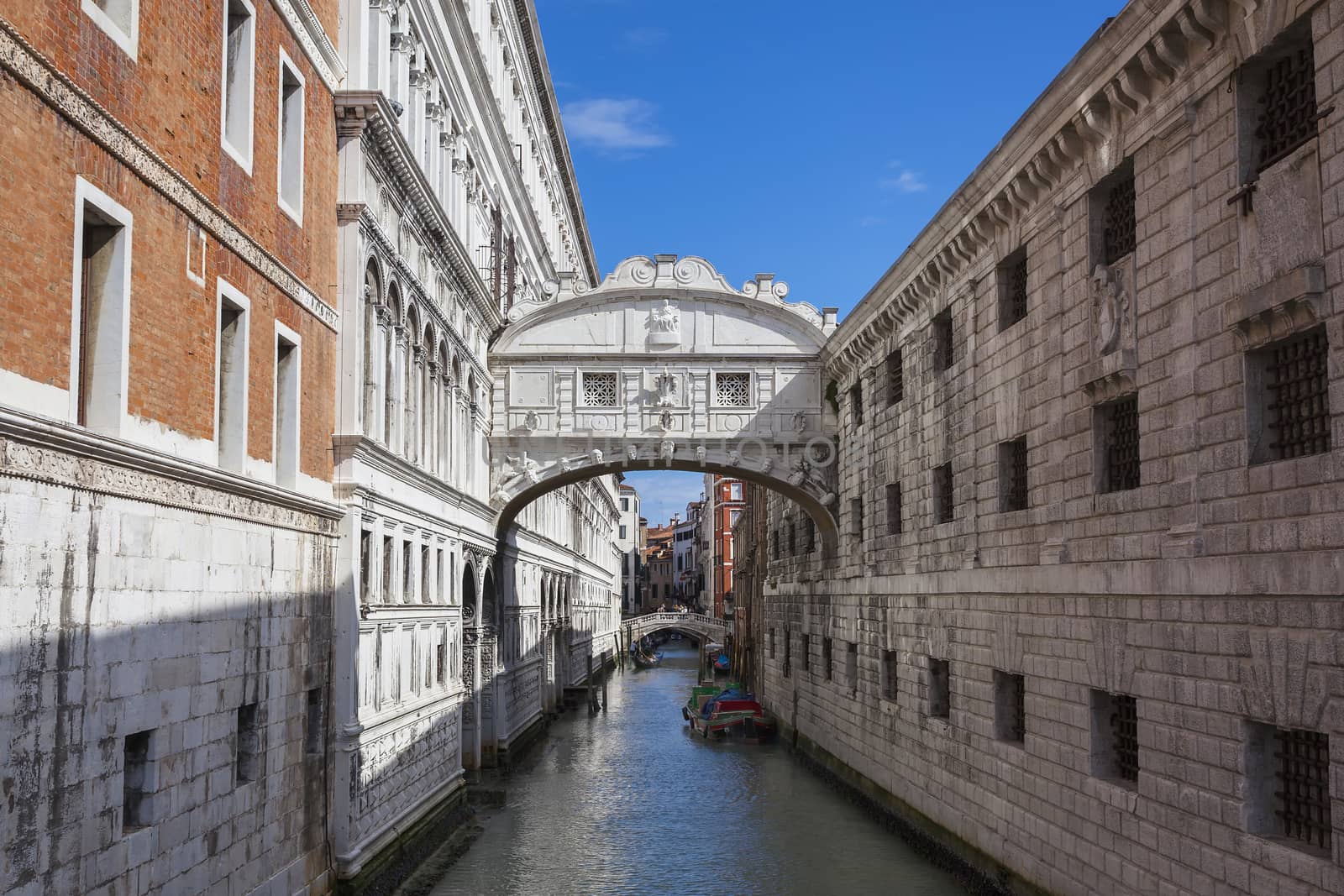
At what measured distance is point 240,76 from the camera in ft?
41.4

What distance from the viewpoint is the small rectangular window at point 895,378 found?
2219cm

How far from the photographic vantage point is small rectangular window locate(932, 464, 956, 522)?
19188 millimetres

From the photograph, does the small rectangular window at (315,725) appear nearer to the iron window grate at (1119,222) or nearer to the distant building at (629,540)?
the iron window grate at (1119,222)

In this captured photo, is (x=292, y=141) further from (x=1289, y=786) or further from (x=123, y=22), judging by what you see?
(x=1289, y=786)

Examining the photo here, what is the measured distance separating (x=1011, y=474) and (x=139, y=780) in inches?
411

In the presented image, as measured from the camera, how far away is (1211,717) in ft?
35.6

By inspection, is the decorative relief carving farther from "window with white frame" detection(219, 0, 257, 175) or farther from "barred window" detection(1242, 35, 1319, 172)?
"barred window" detection(1242, 35, 1319, 172)

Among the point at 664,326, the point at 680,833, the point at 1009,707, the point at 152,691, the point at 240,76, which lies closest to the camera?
the point at 152,691

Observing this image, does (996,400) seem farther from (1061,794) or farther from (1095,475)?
(1061,794)

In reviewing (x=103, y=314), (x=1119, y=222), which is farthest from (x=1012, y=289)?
(x=103, y=314)

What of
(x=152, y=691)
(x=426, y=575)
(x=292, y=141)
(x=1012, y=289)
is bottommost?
(x=152, y=691)

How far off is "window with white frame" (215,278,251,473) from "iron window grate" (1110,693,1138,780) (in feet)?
28.0

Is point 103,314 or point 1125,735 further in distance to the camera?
point 1125,735

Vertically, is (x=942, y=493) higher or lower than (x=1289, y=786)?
higher
